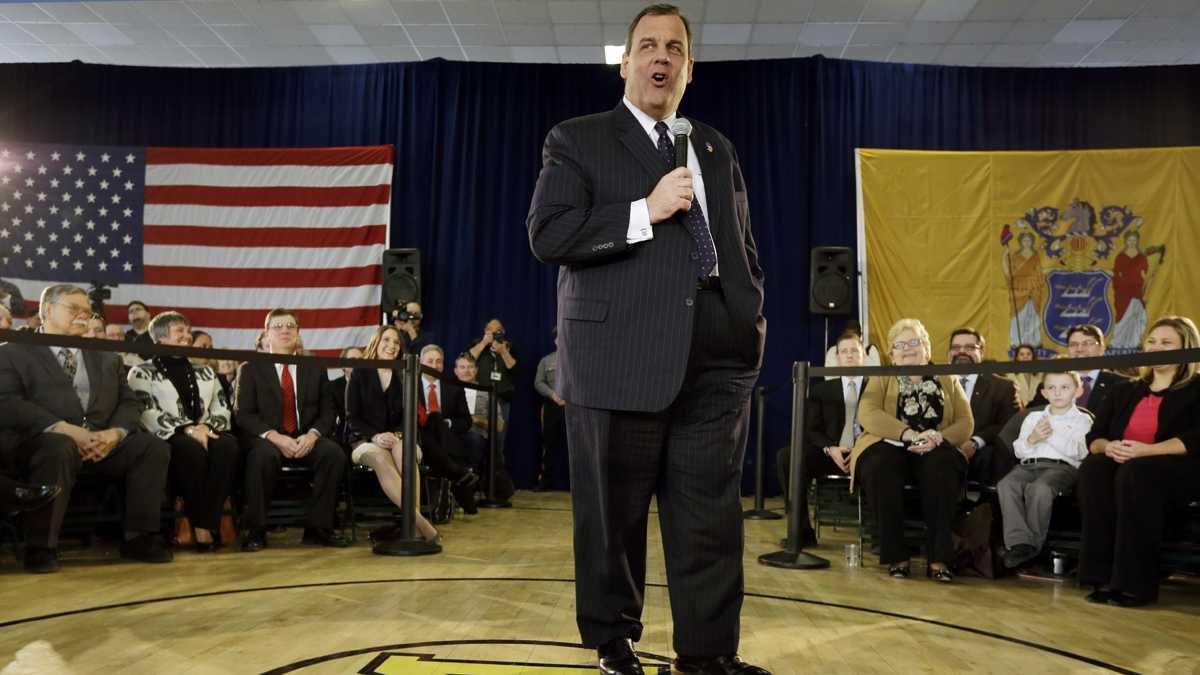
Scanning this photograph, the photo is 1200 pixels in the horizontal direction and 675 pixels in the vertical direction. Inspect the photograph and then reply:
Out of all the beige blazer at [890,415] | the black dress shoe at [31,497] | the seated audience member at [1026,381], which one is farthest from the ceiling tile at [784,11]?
the black dress shoe at [31,497]

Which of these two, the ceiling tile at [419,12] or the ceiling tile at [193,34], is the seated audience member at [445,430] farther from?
the ceiling tile at [193,34]

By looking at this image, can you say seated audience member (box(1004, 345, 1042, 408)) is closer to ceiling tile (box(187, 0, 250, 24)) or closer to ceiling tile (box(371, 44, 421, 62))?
ceiling tile (box(371, 44, 421, 62))

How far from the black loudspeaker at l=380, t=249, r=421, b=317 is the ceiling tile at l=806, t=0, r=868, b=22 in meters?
3.99

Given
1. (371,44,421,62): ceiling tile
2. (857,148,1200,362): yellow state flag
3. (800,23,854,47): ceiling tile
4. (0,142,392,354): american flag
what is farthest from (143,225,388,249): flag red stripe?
(857,148,1200,362): yellow state flag

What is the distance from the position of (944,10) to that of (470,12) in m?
3.98

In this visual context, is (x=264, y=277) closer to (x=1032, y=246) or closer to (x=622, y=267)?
(x=1032, y=246)

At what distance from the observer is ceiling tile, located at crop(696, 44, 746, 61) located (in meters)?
9.47

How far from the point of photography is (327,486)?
4.92 meters

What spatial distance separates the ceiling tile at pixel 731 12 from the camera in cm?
844

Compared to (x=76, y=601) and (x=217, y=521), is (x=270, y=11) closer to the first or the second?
(x=217, y=521)

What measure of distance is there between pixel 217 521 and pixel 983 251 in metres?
6.73

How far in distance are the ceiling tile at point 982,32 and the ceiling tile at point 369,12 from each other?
16.1 ft

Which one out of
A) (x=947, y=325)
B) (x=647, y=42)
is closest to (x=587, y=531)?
(x=647, y=42)

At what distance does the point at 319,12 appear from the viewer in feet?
28.9
